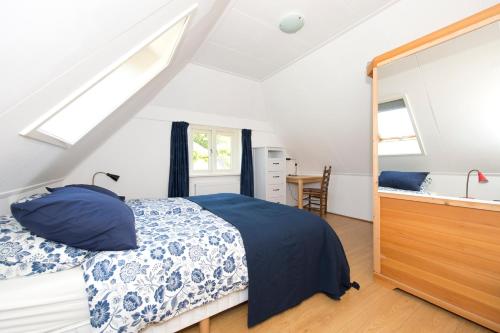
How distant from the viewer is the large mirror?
4.97 ft

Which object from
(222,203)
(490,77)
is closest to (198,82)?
(222,203)

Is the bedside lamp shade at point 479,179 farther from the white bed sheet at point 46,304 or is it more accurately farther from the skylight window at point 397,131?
the white bed sheet at point 46,304

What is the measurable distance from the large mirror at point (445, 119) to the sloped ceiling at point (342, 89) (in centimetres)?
47

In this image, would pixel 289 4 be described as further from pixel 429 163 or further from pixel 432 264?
pixel 432 264

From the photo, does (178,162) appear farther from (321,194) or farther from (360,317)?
(360,317)

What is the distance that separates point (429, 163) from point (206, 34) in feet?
8.45

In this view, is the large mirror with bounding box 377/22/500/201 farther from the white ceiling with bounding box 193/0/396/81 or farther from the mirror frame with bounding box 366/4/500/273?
the white ceiling with bounding box 193/0/396/81

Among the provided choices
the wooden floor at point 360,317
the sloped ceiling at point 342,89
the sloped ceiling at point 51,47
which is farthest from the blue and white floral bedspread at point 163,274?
the sloped ceiling at point 342,89

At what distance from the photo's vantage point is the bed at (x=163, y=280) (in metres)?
0.98

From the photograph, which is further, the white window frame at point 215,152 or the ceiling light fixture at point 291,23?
the white window frame at point 215,152

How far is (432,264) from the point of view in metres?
1.67

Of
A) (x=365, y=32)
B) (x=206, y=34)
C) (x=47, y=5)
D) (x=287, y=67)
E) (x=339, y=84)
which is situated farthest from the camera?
(x=287, y=67)

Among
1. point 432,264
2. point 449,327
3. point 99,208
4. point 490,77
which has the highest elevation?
point 490,77

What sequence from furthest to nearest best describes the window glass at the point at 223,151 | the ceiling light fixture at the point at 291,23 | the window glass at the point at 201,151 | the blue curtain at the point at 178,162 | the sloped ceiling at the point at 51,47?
the window glass at the point at 223,151 → the window glass at the point at 201,151 → the blue curtain at the point at 178,162 → the ceiling light fixture at the point at 291,23 → the sloped ceiling at the point at 51,47
